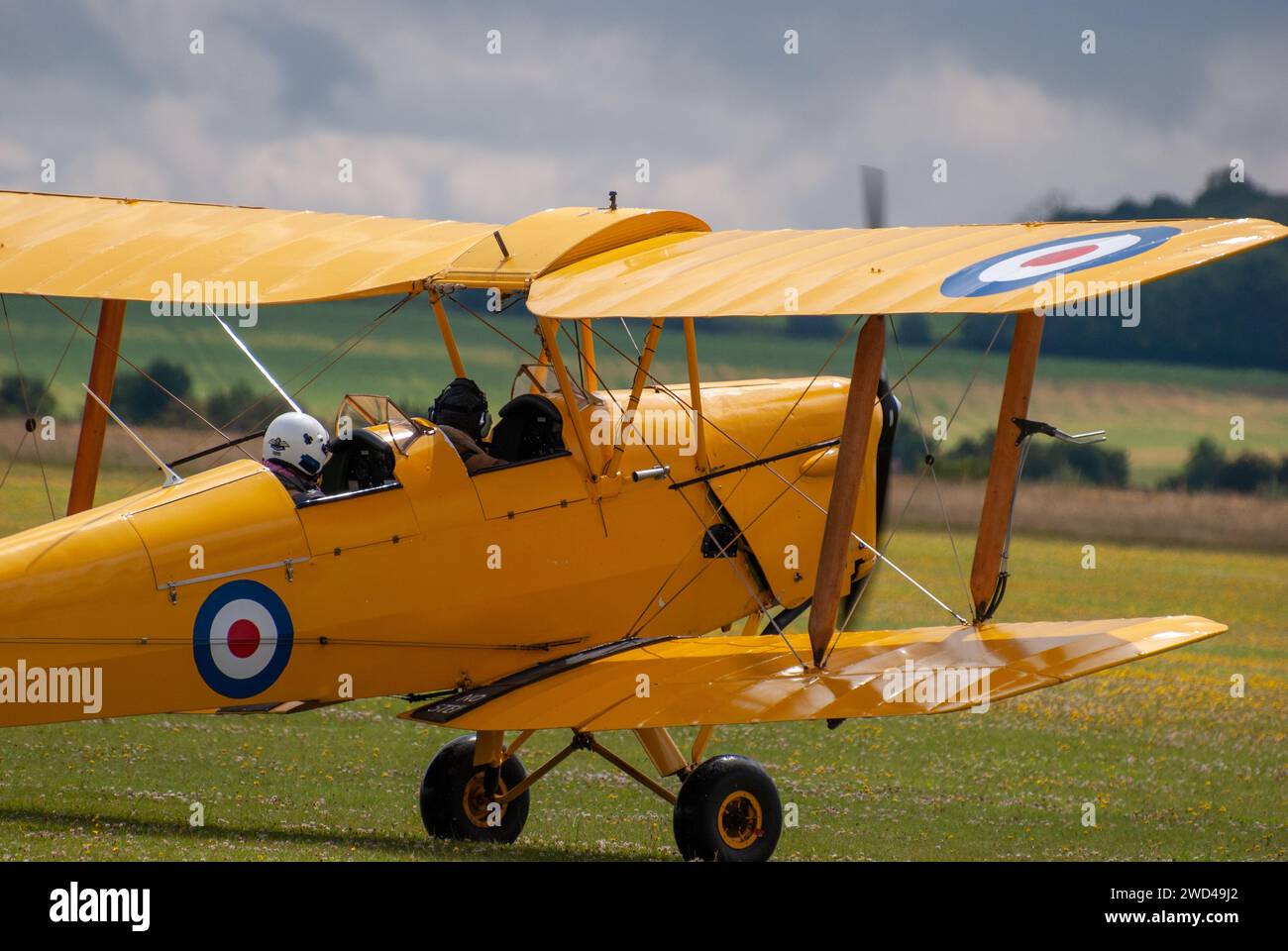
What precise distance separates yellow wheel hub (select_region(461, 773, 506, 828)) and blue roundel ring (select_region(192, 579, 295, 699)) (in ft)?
6.01

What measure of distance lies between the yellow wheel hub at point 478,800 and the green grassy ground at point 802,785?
0.30 m

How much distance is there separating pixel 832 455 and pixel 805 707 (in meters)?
2.44

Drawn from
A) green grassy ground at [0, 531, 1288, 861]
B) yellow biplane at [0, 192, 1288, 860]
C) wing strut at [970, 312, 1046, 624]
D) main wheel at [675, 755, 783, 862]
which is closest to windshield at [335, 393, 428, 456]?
yellow biplane at [0, 192, 1288, 860]

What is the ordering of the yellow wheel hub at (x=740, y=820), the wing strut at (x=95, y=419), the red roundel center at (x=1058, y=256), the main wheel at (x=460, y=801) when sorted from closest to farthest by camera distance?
1. the red roundel center at (x=1058, y=256)
2. the yellow wheel hub at (x=740, y=820)
3. the main wheel at (x=460, y=801)
4. the wing strut at (x=95, y=419)

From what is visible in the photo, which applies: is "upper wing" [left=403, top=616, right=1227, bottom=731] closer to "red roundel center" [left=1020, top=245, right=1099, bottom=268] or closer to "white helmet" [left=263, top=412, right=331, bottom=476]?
"white helmet" [left=263, top=412, right=331, bottom=476]

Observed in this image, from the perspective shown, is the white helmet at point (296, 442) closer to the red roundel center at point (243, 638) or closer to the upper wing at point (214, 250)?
the red roundel center at point (243, 638)

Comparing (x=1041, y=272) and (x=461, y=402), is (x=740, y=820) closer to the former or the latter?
(x=461, y=402)

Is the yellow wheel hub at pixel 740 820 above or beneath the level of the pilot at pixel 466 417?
beneath

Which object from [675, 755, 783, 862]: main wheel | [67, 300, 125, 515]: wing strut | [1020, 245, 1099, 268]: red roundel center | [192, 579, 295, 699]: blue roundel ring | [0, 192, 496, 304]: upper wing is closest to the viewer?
[1020, 245, 1099, 268]: red roundel center

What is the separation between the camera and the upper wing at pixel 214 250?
10.3 m

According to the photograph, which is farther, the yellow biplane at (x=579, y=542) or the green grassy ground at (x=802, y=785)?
the green grassy ground at (x=802, y=785)

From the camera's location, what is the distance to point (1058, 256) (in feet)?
27.7

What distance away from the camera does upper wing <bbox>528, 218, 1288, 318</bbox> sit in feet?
26.1

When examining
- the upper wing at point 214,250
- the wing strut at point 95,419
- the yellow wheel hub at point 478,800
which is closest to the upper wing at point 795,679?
the yellow wheel hub at point 478,800
